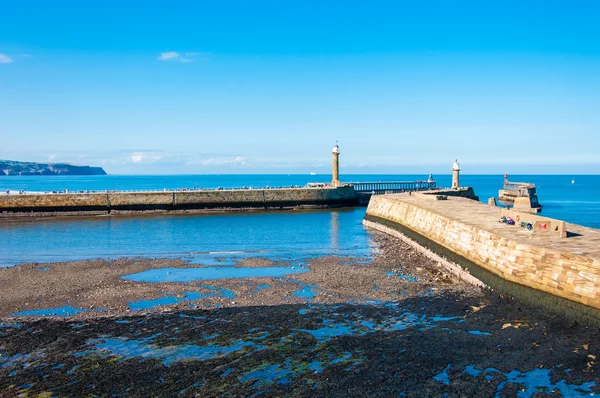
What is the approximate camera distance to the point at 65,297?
1977 centimetres

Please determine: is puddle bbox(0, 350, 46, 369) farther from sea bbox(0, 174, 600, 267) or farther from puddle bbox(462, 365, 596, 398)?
sea bbox(0, 174, 600, 267)

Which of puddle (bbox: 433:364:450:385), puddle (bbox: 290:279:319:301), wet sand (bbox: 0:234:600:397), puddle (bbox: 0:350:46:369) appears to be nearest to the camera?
wet sand (bbox: 0:234:600:397)

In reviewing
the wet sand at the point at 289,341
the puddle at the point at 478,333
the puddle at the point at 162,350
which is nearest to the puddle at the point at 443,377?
the wet sand at the point at 289,341

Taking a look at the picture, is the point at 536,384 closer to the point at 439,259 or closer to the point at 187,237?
the point at 439,259

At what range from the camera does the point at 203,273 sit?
81.2ft

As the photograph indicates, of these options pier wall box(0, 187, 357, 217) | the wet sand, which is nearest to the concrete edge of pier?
the wet sand

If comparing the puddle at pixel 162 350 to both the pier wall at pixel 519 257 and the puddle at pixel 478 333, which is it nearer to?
the puddle at pixel 478 333

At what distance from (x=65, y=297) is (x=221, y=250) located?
13.5 metres

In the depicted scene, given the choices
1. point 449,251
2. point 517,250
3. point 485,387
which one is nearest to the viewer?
point 485,387

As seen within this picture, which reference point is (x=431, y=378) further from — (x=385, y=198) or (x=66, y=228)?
(x=66, y=228)

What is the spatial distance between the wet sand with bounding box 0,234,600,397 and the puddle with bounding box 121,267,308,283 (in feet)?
5.21

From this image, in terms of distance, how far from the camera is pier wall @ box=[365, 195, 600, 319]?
1557 cm

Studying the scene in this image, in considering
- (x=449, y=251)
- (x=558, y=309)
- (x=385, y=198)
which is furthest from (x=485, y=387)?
(x=385, y=198)

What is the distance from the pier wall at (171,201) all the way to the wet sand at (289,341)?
1691 inches
